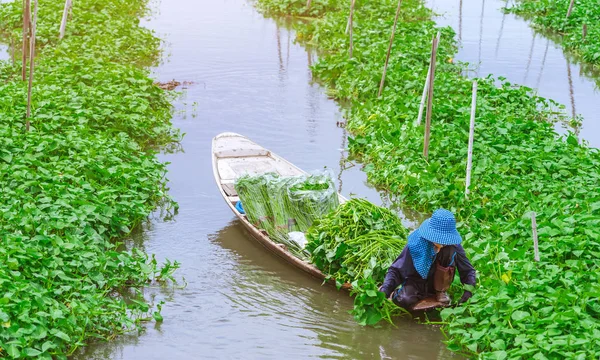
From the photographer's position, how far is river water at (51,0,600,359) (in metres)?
6.46

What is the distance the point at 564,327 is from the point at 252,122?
25.9ft

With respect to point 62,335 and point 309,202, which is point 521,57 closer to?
point 309,202

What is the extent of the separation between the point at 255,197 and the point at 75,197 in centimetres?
187

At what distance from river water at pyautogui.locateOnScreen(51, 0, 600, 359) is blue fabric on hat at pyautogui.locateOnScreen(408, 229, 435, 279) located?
0.60m

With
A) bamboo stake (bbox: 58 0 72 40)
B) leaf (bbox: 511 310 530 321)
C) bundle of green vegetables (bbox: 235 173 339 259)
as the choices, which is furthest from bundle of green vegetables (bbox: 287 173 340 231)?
bamboo stake (bbox: 58 0 72 40)

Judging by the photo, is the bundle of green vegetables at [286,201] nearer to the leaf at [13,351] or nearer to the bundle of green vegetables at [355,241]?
the bundle of green vegetables at [355,241]

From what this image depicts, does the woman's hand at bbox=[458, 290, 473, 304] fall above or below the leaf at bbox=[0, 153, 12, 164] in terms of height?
below

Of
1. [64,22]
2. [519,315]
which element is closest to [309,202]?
[519,315]

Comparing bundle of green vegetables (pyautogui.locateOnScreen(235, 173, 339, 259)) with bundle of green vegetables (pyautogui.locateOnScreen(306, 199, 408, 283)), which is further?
bundle of green vegetables (pyautogui.locateOnScreen(235, 173, 339, 259))

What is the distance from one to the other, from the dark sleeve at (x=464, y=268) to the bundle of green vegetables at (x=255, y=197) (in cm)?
241

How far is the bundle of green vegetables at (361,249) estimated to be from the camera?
21.5 ft


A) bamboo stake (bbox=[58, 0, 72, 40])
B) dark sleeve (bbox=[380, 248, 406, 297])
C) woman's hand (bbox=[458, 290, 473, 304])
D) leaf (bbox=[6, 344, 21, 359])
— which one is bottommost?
leaf (bbox=[6, 344, 21, 359])

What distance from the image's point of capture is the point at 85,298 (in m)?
6.30

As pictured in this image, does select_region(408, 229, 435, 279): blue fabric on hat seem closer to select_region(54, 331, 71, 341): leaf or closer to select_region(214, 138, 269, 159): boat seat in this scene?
select_region(54, 331, 71, 341): leaf
